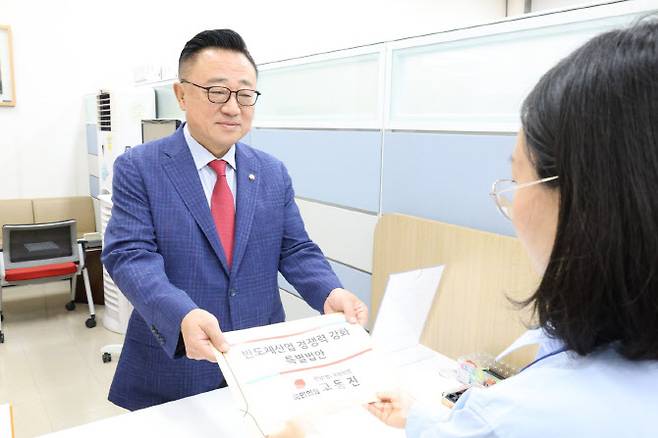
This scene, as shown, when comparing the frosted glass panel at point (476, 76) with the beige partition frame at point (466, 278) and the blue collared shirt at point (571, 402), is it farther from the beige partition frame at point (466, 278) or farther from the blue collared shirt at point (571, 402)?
the blue collared shirt at point (571, 402)

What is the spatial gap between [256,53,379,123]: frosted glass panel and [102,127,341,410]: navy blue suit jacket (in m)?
0.79

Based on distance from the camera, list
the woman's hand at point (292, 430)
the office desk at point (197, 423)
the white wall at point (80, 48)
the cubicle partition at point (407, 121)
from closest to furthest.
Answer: the woman's hand at point (292, 430) < the office desk at point (197, 423) < the cubicle partition at point (407, 121) < the white wall at point (80, 48)

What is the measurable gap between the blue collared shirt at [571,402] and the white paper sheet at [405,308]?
3.42ft

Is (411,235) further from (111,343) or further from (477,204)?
(111,343)

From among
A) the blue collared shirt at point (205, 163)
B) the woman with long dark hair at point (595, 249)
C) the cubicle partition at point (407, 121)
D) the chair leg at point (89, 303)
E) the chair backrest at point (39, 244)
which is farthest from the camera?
the chair leg at point (89, 303)

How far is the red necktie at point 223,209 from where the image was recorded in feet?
4.55

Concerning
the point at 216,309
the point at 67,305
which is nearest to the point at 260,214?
the point at 216,309

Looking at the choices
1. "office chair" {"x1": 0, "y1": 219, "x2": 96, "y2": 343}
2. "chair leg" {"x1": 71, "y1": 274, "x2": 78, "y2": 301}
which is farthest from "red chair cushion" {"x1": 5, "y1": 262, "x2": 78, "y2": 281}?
"chair leg" {"x1": 71, "y1": 274, "x2": 78, "y2": 301}

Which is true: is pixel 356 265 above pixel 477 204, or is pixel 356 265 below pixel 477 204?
below

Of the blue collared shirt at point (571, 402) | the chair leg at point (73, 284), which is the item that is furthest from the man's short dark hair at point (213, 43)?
the chair leg at point (73, 284)

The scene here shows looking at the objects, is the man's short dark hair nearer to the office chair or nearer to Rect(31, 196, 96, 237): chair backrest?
the office chair

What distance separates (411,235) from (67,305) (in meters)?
3.52

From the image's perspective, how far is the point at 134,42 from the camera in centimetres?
512

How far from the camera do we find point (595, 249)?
0.52 m
